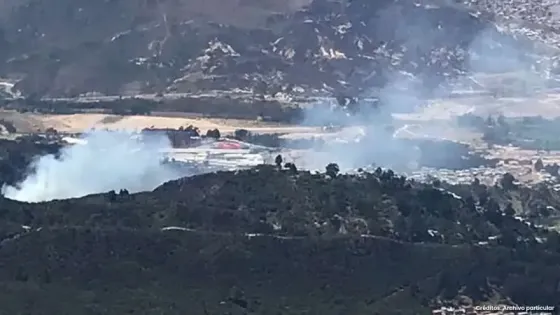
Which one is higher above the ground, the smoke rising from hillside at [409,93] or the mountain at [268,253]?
the smoke rising from hillside at [409,93]

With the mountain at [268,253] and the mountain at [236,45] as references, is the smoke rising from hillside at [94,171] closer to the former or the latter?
the mountain at [268,253]

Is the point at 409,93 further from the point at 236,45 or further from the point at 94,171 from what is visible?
the point at 94,171

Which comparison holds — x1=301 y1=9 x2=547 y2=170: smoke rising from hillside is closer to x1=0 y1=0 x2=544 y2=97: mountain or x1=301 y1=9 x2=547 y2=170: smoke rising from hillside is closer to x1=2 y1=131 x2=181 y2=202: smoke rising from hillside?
x1=0 y1=0 x2=544 y2=97: mountain

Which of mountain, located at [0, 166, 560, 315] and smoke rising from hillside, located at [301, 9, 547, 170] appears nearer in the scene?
mountain, located at [0, 166, 560, 315]

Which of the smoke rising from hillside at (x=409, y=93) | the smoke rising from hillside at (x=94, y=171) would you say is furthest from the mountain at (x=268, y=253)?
the smoke rising from hillside at (x=409, y=93)

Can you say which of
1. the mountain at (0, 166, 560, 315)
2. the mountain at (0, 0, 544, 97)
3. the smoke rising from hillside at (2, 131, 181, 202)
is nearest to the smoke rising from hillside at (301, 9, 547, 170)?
the mountain at (0, 0, 544, 97)

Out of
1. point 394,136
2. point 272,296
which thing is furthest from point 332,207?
point 394,136

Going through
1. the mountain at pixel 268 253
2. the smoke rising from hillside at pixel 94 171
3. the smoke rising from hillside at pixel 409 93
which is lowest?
the mountain at pixel 268 253
